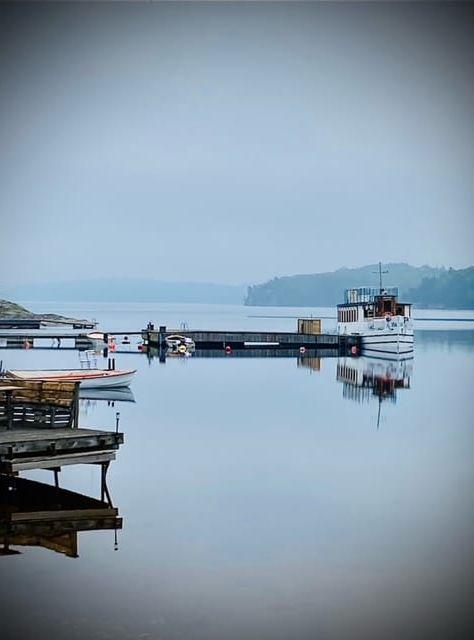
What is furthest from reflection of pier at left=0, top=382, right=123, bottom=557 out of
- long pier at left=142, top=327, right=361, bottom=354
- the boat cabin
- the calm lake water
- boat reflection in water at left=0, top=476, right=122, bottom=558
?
long pier at left=142, top=327, right=361, bottom=354

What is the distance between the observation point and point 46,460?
28.2ft

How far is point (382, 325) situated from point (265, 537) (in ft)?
95.9

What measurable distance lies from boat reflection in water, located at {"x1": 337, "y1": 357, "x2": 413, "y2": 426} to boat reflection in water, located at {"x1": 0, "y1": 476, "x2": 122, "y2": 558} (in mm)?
9516

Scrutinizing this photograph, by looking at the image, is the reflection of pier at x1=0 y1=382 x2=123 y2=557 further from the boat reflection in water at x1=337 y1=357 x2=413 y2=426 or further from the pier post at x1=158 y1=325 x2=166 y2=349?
the pier post at x1=158 y1=325 x2=166 y2=349

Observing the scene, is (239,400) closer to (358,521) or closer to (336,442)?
(336,442)

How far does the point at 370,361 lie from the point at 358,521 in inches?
967

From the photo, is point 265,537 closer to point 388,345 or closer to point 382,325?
point 388,345

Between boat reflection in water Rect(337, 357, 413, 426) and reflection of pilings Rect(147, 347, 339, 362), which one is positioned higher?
reflection of pilings Rect(147, 347, 339, 362)

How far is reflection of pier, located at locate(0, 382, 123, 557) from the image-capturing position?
8.10 meters

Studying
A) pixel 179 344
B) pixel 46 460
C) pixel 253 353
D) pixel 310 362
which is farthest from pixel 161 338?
pixel 46 460

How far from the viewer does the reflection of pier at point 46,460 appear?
319 inches

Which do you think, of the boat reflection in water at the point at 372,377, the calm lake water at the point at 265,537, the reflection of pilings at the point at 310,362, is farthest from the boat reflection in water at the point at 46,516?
the reflection of pilings at the point at 310,362

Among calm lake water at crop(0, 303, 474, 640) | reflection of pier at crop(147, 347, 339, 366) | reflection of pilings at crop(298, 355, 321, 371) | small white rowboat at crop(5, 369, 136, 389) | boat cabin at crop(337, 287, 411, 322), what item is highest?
boat cabin at crop(337, 287, 411, 322)

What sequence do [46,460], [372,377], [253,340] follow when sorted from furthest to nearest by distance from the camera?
[253,340] < [372,377] < [46,460]
